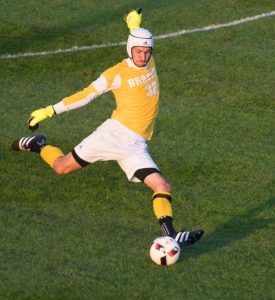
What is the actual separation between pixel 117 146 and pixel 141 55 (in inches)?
42.0

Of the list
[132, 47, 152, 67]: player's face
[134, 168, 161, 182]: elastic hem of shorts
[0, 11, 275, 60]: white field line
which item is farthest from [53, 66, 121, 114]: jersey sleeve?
[0, 11, 275, 60]: white field line

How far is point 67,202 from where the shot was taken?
41.7 ft

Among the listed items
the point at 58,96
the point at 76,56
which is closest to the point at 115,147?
the point at 58,96

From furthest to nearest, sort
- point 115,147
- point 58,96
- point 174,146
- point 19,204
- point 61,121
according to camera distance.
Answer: point 58,96 < point 61,121 < point 174,146 < point 19,204 < point 115,147

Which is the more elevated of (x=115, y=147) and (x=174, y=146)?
(x=115, y=147)

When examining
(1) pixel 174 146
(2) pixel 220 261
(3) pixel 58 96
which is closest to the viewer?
(2) pixel 220 261

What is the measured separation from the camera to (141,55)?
11805 millimetres

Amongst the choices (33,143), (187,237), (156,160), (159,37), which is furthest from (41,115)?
(159,37)

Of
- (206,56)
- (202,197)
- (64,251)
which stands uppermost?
(64,251)

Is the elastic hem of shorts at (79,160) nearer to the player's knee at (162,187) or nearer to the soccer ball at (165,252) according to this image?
the player's knee at (162,187)

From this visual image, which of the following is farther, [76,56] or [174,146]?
[76,56]

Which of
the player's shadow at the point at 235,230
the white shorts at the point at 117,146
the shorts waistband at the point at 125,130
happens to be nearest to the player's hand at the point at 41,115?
the white shorts at the point at 117,146

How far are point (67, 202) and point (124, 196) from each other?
739mm

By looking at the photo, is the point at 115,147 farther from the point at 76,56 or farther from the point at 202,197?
the point at 76,56
